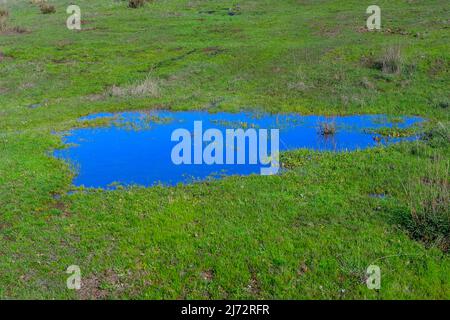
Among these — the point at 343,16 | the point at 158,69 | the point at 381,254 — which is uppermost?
the point at 343,16

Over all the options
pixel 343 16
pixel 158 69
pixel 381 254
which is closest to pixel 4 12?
pixel 158 69

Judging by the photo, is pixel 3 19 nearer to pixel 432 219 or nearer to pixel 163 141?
pixel 163 141

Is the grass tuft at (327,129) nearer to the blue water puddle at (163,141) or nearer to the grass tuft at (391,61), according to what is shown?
the blue water puddle at (163,141)

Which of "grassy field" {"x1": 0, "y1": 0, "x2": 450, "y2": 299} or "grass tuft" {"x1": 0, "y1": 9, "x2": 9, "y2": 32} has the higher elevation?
"grass tuft" {"x1": 0, "y1": 9, "x2": 9, "y2": 32}

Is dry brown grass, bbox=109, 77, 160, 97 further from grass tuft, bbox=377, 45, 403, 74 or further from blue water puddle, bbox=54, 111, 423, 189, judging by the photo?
grass tuft, bbox=377, 45, 403, 74

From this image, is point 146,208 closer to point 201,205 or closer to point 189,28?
point 201,205

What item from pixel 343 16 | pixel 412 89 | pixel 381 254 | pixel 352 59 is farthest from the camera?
pixel 343 16

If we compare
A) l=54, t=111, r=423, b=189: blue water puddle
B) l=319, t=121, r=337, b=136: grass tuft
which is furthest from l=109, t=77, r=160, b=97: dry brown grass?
l=319, t=121, r=337, b=136: grass tuft
